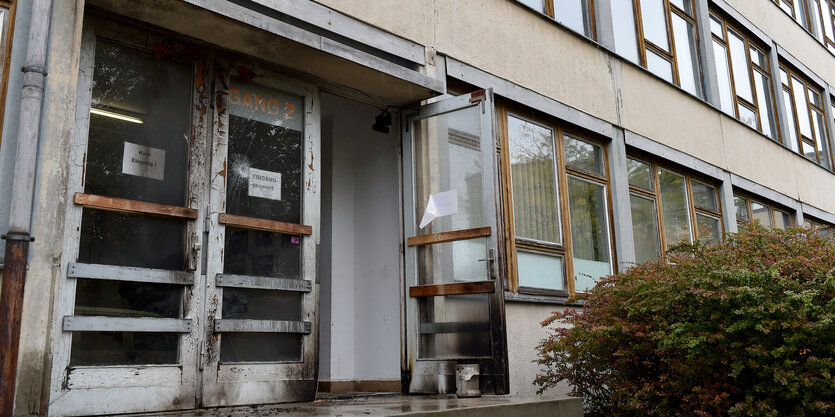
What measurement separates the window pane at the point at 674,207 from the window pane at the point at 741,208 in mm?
1890

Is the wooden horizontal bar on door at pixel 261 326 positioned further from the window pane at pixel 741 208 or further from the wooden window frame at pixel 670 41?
the window pane at pixel 741 208

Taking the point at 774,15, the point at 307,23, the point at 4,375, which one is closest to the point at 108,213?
the point at 4,375

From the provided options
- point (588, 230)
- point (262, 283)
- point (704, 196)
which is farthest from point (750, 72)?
point (262, 283)

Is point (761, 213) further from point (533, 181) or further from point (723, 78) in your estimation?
point (533, 181)

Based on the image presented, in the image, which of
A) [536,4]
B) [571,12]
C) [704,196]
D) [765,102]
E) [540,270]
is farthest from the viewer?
[765,102]

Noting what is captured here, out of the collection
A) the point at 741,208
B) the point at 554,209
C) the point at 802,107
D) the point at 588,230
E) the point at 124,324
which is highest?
the point at 802,107

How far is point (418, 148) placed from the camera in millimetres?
7156

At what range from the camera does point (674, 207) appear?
1143 centimetres

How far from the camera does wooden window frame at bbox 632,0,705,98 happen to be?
11.3m

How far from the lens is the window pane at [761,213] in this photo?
44.9 ft

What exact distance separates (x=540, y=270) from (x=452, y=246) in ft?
6.96

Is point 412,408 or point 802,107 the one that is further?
point 802,107

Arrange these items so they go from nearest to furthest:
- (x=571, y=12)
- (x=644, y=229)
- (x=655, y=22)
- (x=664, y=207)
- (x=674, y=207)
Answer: (x=571, y=12), (x=644, y=229), (x=664, y=207), (x=674, y=207), (x=655, y=22)

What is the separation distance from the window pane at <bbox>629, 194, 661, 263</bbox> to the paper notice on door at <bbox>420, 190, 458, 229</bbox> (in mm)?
4397
